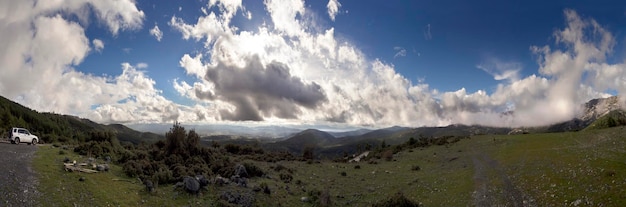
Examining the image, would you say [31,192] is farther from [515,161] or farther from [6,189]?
[515,161]

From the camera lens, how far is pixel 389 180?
115ft

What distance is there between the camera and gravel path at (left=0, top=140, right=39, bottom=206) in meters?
15.5

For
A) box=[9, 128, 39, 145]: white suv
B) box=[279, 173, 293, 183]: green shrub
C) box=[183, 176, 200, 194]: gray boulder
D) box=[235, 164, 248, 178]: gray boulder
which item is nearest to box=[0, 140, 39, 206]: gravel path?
box=[183, 176, 200, 194]: gray boulder

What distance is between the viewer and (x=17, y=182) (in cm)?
1812

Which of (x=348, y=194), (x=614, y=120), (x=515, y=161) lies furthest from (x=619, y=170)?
(x=614, y=120)

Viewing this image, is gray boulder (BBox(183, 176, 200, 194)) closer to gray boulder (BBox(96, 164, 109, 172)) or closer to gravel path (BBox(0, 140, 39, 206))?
gray boulder (BBox(96, 164, 109, 172))

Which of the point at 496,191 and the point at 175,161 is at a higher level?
the point at 175,161

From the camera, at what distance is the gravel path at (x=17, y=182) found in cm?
1555

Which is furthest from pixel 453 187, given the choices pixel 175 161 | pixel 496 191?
pixel 175 161

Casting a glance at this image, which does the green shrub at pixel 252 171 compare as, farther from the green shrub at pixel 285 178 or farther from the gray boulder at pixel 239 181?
the gray boulder at pixel 239 181

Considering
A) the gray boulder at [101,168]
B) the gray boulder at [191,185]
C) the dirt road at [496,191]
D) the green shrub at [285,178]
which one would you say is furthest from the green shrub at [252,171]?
the dirt road at [496,191]

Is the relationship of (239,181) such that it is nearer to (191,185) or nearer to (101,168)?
(191,185)

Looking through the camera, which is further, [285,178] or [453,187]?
[285,178]

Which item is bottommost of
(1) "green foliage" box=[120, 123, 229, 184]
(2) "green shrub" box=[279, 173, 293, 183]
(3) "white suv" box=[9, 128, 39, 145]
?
(2) "green shrub" box=[279, 173, 293, 183]
